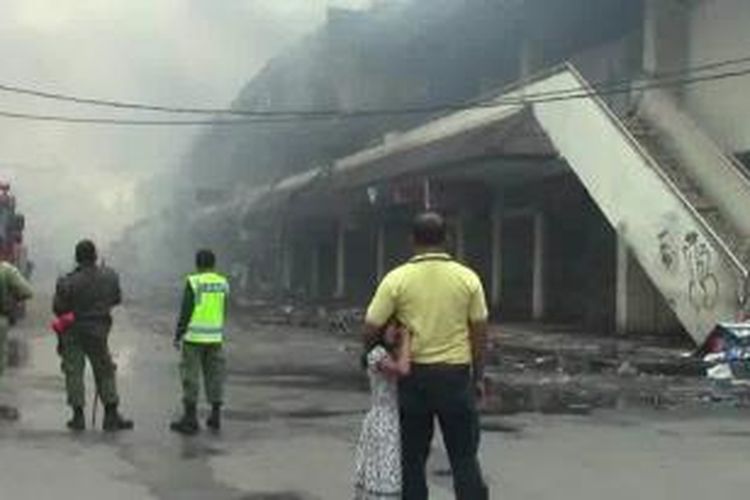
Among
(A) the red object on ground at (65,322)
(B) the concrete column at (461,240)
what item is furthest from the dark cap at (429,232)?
(B) the concrete column at (461,240)

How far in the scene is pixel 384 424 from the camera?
21.0 feet

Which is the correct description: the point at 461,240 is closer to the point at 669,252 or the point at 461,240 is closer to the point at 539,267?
the point at 539,267

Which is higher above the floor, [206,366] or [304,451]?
[206,366]

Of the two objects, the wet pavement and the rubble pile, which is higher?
the wet pavement

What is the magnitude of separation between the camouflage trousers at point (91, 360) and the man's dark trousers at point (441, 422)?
5.38 metres

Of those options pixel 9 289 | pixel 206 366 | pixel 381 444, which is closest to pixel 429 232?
pixel 381 444

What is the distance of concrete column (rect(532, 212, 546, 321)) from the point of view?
32.7 m

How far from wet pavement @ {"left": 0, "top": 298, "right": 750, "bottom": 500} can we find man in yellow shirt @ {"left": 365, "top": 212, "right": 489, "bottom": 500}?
1.83 meters

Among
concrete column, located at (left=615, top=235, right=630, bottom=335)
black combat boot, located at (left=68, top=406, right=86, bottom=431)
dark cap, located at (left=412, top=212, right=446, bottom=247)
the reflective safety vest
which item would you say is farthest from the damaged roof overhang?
dark cap, located at (left=412, top=212, right=446, bottom=247)

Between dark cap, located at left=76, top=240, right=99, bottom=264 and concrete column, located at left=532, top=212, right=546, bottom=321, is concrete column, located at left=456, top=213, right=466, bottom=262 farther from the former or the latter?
dark cap, located at left=76, top=240, right=99, bottom=264

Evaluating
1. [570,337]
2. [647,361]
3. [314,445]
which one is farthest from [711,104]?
[314,445]

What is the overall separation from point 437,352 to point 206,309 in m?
5.30

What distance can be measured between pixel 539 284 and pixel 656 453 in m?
22.9

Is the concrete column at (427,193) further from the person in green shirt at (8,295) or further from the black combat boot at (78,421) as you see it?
the black combat boot at (78,421)
